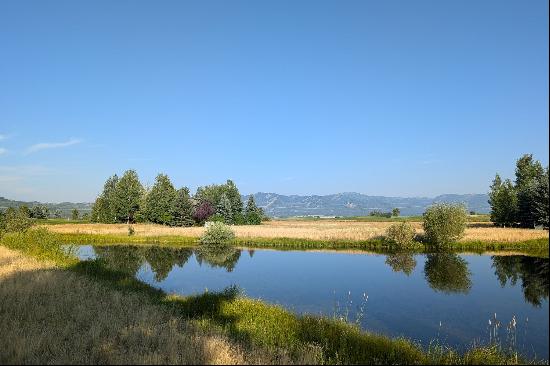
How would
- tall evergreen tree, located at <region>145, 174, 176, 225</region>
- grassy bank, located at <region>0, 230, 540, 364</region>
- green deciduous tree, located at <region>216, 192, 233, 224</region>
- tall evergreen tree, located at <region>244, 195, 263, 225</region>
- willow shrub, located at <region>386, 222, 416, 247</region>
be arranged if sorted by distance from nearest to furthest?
grassy bank, located at <region>0, 230, 540, 364</region>
willow shrub, located at <region>386, 222, 416, 247</region>
tall evergreen tree, located at <region>145, 174, 176, 225</region>
green deciduous tree, located at <region>216, 192, 233, 224</region>
tall evergreen tree, located at <region>244, 195, 263, 225</region>

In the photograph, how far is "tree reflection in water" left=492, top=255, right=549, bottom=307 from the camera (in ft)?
77.4

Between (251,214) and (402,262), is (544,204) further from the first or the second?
(251,214)

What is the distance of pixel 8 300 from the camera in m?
15.0

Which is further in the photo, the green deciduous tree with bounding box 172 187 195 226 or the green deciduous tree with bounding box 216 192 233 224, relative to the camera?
the green deciduous tree with bounding box 216 192 233 224

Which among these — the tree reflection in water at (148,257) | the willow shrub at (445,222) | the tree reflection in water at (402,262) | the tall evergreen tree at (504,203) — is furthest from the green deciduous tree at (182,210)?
the tall evergreen tree at (504,203)

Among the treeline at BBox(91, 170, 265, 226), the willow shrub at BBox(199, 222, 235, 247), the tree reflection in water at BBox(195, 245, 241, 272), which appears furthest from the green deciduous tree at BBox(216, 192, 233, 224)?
the tree reflection in water at BBox(195, 245, 241, 272)

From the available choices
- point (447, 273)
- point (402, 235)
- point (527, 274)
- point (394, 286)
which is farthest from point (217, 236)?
point (527, 274)

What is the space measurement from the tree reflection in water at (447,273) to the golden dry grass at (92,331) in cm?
2143

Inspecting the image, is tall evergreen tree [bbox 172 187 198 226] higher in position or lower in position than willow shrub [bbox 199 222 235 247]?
higher

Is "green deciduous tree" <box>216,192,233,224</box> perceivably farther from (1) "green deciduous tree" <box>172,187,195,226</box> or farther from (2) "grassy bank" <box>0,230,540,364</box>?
(2) "grassy bank" <box>0,230,540,364</box>

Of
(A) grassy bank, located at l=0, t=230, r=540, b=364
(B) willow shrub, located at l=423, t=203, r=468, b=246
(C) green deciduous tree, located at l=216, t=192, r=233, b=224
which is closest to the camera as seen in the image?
(A) grassy bank, located at l=0, t=230, r=540, b=364

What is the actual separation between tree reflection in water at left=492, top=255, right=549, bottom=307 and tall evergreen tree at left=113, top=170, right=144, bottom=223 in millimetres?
82091

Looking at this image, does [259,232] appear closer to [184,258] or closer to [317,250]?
[317,250]

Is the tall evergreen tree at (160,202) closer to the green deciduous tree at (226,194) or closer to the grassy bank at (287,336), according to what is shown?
the green deciduous tree at (226,194)
